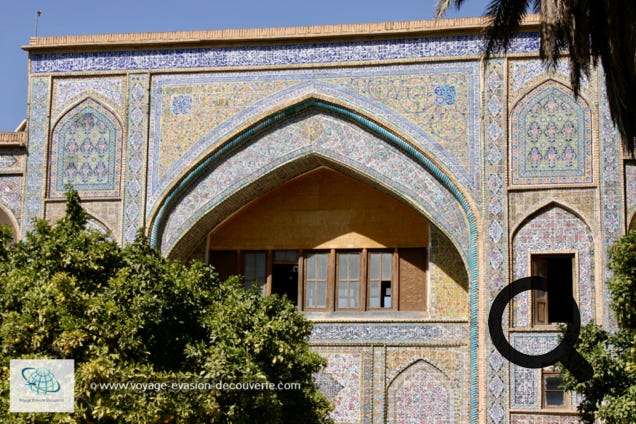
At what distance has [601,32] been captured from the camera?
1064cm

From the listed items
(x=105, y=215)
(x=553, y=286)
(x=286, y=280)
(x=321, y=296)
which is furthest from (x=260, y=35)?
(x=553, y=286)

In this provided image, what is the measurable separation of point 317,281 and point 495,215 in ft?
10.0

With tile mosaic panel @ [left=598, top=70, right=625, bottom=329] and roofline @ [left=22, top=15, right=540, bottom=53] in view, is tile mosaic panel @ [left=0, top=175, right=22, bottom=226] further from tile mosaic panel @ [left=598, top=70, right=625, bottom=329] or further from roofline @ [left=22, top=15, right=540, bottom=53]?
tile mosaic panel @ [left=598, top=70, right=625, bottom=329]

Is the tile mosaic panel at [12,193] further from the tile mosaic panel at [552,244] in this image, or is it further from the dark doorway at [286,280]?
the tile mosaic panel at [552,244]

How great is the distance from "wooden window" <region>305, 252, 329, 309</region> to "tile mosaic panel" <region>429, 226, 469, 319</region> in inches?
64.0

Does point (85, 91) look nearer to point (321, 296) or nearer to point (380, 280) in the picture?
point (321, 296)

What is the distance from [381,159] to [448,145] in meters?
0.97

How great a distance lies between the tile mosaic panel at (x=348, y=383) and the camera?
1731 centimetres

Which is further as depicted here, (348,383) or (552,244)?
(348,383)

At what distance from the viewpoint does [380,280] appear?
17.9 m

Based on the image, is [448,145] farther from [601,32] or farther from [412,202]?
[601,32]

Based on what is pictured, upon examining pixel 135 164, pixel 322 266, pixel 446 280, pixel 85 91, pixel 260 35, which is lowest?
pixel 446 280

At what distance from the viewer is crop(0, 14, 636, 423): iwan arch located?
1636 cm

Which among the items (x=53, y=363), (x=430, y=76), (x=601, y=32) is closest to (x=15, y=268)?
(x=53, y=363)
